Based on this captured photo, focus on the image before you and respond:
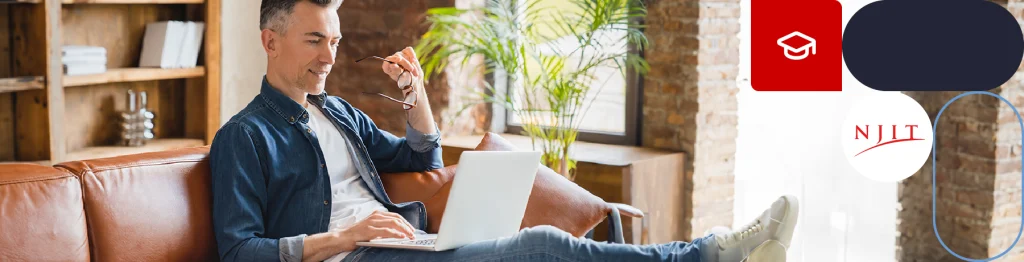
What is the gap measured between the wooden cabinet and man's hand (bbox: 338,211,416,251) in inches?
61.2

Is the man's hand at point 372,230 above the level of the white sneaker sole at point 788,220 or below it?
below

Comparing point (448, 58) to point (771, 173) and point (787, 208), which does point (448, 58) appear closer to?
point (771, 173)

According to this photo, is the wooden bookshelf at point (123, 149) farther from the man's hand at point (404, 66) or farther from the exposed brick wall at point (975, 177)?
the exposed brick wall at point (975, 177)

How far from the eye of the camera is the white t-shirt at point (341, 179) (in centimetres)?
238

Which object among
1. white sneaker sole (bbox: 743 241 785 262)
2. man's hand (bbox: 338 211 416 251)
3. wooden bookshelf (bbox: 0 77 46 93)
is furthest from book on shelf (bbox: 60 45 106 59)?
white sneaker sole (bbox: 743 241 785 262)

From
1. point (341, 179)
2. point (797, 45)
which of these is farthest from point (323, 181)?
point (797, 45)

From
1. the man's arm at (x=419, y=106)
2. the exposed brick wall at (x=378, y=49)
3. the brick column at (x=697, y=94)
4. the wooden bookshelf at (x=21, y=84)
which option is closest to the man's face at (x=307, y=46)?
the man's arm at (x=419, y=106)

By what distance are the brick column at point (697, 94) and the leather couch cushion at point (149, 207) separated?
6.68ft

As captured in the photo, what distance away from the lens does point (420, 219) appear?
2539 mm

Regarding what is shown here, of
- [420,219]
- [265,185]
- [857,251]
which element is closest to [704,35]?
[857,251]

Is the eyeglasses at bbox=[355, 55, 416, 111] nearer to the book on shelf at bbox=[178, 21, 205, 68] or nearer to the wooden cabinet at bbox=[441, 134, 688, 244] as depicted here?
the wooden cabinet at bbox=[441, 134, 688, 244]

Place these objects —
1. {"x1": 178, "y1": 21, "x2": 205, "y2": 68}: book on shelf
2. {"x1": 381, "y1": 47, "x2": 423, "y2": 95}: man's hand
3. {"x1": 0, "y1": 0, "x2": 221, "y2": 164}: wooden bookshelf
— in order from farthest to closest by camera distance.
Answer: {"x1": 178, "y1": 21, "x2": 205, "y2": 68}: book on shelf → {"x1": 0, "y1": 0, "x2": 221, "y2": 164}: wooden bookshelf → {"x1": 381, "y1": 47, "x2": 423, "y2": 95}: man's hand

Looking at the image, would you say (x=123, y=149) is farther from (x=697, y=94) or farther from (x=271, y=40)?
(x=697, y=94)

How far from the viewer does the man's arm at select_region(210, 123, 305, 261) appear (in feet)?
6.97
